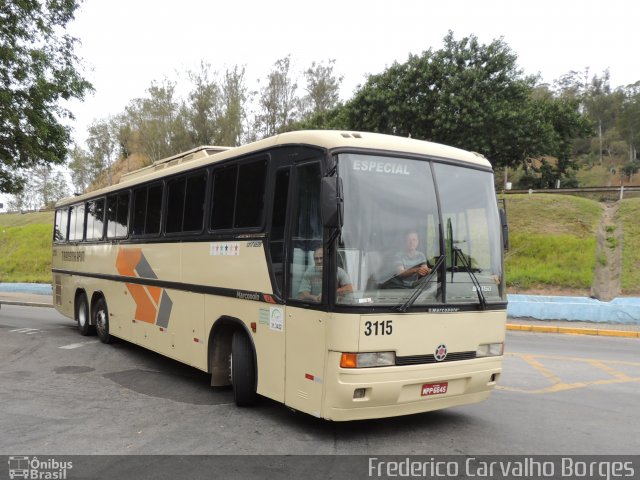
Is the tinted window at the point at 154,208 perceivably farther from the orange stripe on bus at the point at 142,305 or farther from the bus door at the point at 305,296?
the bus door at the point at 305,296

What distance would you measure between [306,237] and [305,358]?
1.21 m

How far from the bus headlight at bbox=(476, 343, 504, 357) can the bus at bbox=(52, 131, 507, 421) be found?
0.02 m

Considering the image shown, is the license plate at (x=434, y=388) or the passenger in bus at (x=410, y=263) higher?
the passenger in bus at (x=410, y=263)

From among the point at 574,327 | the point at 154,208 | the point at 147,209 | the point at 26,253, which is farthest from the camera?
the point at 26,253

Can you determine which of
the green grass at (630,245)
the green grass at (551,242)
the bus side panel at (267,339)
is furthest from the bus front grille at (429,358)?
the green grass at (630,245)

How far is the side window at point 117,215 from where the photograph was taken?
10406 mm

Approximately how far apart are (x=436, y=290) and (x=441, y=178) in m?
1.21

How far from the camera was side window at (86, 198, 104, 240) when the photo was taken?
11.6 m

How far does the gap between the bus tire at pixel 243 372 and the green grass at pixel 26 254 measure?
29441 mm

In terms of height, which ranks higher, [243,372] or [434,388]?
[434,388]

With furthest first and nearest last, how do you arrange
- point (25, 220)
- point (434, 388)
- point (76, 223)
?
point (25, 220) → point (76, 223) → point (434, 388)

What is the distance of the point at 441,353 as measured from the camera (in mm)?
5363

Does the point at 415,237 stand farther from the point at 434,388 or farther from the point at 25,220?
the point at 25,220

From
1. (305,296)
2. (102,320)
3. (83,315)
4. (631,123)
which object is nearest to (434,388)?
(305,296)
